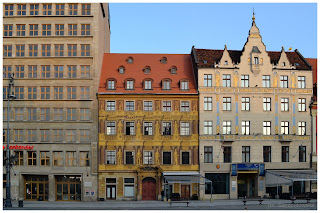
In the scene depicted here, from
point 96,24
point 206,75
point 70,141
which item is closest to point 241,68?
point 206,75

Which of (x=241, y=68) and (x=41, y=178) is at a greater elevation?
(x=241, y=68)

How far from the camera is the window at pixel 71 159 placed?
49.1 metres

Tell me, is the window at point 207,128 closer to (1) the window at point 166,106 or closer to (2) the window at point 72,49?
(1) the window at point 166,106

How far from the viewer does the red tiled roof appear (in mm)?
50438

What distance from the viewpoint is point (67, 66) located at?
49.9 m

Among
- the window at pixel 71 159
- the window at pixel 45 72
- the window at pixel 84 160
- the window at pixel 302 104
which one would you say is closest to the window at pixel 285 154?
the window at pixel 302 104

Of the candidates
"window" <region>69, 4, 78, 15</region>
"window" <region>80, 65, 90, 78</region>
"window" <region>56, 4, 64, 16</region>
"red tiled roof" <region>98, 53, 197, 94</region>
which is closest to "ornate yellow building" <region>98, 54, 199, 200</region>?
"red tiled roof" <region>98, 53, 197, 94</region>

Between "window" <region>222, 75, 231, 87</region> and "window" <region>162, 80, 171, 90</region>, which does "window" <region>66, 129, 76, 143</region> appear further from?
"window" <region>222, 75, 231, 87</region>

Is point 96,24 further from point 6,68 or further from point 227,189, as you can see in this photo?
point 227,189

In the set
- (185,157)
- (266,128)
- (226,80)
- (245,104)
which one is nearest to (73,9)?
(226,80)

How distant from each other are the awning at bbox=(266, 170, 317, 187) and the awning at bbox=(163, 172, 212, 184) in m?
7.78

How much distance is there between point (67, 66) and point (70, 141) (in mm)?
9150

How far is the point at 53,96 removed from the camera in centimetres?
4959

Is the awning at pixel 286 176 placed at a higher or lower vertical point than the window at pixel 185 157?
lower
